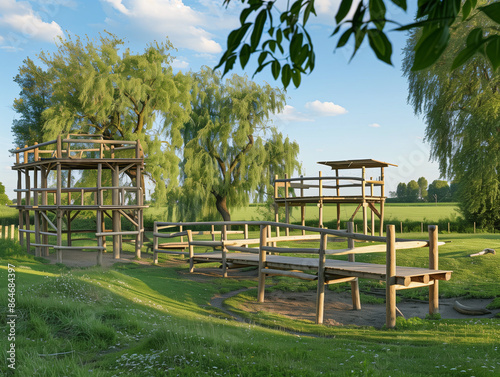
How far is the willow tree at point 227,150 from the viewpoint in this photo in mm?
28625

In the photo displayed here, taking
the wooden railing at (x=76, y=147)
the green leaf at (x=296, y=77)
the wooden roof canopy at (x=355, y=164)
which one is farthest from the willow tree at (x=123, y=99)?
the green leaf at (x=296, y=77)

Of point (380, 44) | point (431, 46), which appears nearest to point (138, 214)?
point (380, 44)

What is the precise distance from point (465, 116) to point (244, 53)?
25.6 meters

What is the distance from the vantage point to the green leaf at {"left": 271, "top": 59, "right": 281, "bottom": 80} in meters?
2.67

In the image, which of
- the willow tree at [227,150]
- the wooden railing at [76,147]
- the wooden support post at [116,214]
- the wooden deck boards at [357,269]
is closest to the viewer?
the wooden deck boards at [357,269]

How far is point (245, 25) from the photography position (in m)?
2.23

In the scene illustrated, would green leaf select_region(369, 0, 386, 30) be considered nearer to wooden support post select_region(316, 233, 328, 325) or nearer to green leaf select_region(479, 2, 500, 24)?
green leaf select_region(479, 2, 500, 24)

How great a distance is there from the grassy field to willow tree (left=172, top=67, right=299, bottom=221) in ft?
58.0

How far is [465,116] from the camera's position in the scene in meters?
25.0

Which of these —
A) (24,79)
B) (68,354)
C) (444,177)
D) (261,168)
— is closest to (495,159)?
(444,177)

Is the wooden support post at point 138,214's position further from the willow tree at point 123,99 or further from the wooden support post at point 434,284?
the wooden support post at point 434,284

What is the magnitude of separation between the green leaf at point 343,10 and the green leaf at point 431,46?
1.39 ft

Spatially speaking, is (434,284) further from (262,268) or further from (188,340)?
(188,340)

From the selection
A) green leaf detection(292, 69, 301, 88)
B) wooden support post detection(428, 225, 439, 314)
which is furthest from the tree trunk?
green leaf detection(292, 69, 301, 88)
